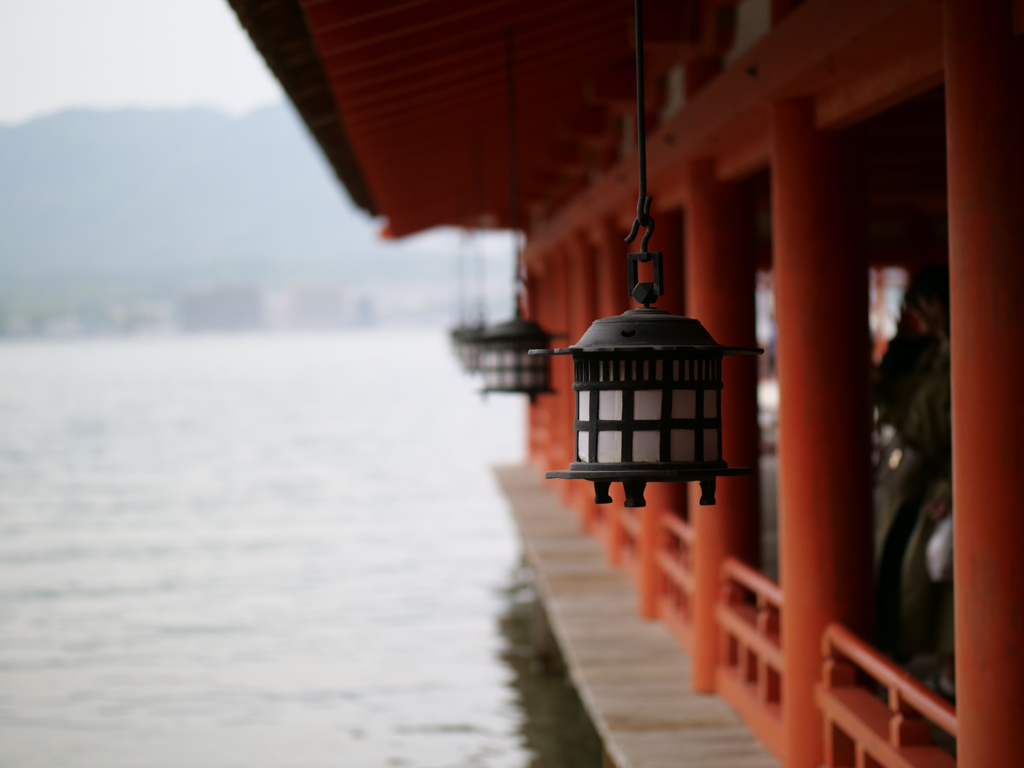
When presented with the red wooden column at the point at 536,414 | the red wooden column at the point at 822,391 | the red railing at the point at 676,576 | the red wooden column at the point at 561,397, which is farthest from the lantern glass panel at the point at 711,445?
the red wooden column at the point at 536,414

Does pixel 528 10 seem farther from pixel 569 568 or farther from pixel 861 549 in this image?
pixel 569 568

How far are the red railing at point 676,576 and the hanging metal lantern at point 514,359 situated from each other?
103 centimetres

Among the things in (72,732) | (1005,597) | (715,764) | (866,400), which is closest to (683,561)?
(715,764)

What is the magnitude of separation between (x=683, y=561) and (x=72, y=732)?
241 inches

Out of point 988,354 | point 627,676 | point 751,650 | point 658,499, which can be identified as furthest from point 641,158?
point 658,499

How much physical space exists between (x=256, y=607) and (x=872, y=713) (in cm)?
1323

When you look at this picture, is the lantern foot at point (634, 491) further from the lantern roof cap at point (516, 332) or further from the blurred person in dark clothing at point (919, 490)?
the lantern roof cap at point (516, 332)

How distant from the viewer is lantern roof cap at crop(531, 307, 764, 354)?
234cm

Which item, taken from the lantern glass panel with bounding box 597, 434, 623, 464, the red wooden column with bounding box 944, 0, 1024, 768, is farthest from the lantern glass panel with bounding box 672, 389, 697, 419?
the red wooden column with bounding box 944, 0, 1024, 768

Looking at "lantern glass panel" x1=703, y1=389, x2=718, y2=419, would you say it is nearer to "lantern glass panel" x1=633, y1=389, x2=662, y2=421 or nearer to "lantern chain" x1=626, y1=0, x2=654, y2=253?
"lantern glass panel" x1=633, y1=389, x2=662, y2=421

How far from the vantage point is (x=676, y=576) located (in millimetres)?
6246

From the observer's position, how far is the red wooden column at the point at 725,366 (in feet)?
17.5

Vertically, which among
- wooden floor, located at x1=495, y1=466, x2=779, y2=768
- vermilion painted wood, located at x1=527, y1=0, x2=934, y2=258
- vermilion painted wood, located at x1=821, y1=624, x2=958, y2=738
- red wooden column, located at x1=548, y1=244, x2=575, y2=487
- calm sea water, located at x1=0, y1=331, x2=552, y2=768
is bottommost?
calm sea water, located at x1=0, y1=331, x2=552, y2=768

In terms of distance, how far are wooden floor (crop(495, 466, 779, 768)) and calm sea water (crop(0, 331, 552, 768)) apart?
153 cm
